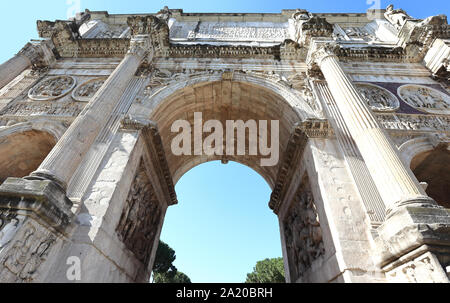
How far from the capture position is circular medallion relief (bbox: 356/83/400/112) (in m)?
7.41

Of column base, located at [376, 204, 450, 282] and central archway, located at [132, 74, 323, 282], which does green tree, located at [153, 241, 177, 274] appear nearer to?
central archway, located at [132, 74, 323, 282]

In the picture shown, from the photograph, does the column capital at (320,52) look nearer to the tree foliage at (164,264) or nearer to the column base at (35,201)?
the column base at (35,201)

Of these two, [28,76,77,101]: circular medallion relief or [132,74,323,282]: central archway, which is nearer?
[132,74,323,282]: central archway

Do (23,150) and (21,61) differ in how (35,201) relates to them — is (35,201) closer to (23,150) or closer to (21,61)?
(23,150)

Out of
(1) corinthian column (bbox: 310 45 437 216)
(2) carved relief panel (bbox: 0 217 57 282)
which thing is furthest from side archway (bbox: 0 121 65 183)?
(1) corinthian column (bbox: 310 45 437 216)

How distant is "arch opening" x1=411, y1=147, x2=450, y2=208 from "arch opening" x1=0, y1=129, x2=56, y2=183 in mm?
11553

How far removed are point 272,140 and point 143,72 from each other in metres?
6.11

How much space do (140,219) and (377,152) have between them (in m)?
6.87

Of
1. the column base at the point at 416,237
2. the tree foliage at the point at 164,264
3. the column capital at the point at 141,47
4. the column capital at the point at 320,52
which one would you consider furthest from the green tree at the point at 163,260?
the column base at the point at 416,237

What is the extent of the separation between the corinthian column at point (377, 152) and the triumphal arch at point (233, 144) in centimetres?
3

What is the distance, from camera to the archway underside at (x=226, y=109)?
26.6ft

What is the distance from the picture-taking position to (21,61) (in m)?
8.45

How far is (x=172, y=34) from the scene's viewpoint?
1309 centimetres

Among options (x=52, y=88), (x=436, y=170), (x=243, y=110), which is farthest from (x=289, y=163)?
(x=52, y=88)
